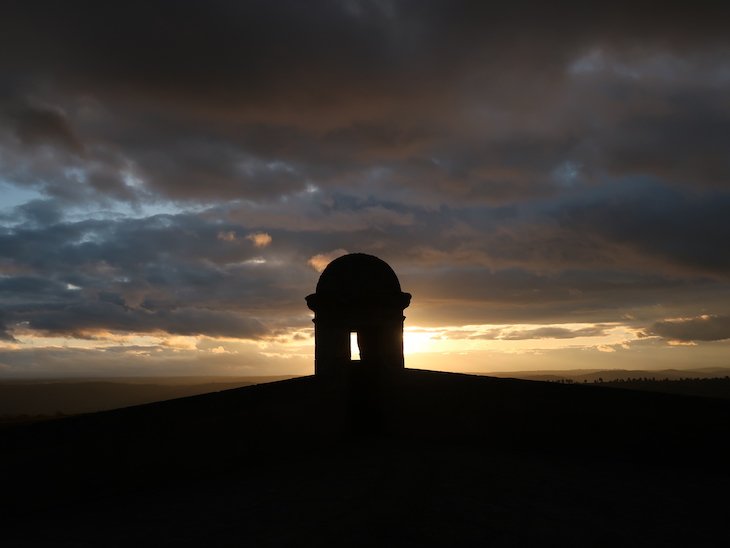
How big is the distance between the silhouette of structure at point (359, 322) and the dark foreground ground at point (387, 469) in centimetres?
114

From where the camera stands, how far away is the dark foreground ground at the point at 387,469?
5.04 m

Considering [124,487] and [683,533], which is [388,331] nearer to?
[124,487]

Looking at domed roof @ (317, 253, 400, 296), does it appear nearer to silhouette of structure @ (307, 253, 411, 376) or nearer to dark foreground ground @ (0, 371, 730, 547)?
silhouette of structure @ (307, 253, 411, 376)

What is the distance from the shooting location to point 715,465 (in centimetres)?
739

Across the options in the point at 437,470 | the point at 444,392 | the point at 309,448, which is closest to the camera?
the point at 437,470

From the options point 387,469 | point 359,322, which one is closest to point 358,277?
point 359,322

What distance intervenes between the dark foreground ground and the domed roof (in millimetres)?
2010

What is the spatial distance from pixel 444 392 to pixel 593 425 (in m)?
2.36

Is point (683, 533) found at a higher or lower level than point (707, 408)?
lower

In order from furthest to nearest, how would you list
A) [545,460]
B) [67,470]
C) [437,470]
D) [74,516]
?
1. [545,460]
2. [437,470]
3. [67,470]
4. [74,516]

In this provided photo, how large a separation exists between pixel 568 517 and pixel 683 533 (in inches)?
36.5

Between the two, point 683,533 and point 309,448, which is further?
point 309,448

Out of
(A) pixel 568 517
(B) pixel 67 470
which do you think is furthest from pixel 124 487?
(A) pixel 568 517

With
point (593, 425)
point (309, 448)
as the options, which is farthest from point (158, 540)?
point (593, 425)
